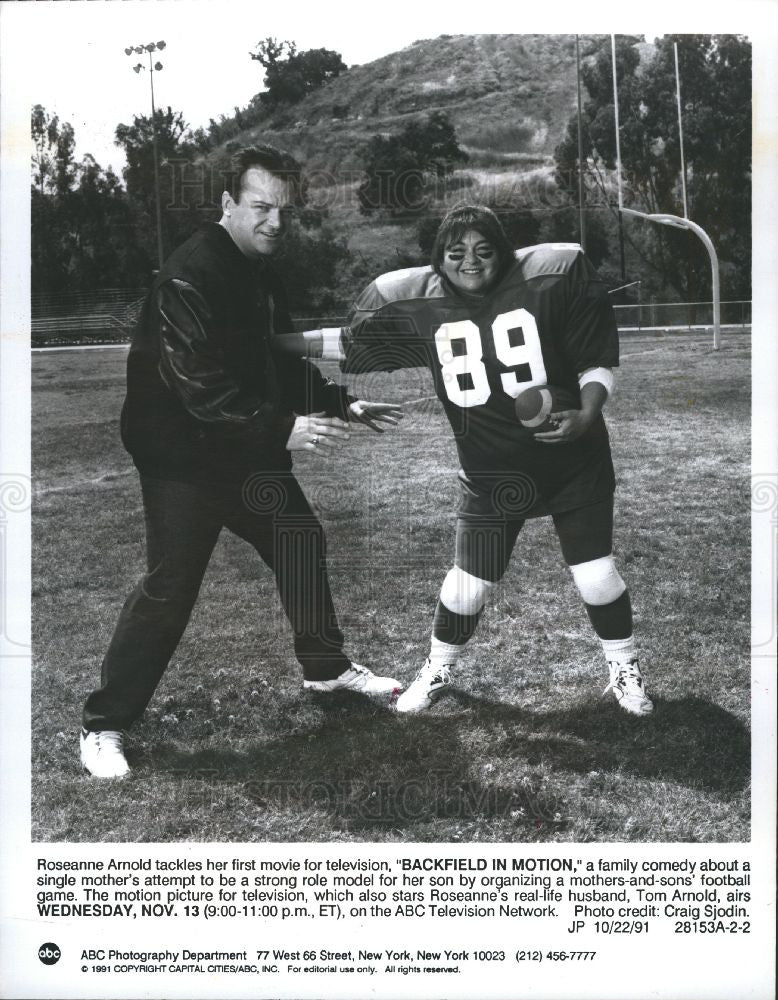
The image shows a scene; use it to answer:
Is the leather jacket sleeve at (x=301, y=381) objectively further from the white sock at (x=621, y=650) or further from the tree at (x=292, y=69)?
the white sock at (x=621, y=650)

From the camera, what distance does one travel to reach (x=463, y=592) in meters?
2.97

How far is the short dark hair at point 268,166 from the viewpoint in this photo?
2.90 metres

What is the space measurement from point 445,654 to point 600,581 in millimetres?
546

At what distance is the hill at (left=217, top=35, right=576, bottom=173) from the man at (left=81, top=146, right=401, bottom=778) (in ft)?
0.47

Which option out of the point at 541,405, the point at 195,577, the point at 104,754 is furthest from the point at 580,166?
the point at 104,754

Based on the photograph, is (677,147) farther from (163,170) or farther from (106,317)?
(106,317)

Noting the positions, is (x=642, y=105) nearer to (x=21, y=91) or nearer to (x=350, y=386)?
(x=350, y=386)

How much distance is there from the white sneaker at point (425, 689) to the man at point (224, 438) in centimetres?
6

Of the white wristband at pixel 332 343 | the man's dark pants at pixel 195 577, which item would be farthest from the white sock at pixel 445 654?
the white wristband at pixel 332 343

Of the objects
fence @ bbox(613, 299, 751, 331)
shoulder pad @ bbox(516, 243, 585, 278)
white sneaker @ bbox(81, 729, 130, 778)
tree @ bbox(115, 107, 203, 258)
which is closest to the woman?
shoulder pad @ bbox(516, 243, 585, 278)

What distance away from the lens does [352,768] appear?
2871 millimetres

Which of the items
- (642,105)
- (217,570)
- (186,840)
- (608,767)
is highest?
(642,105)

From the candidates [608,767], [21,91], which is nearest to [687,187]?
[608,767]

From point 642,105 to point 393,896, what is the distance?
8.61 ft
